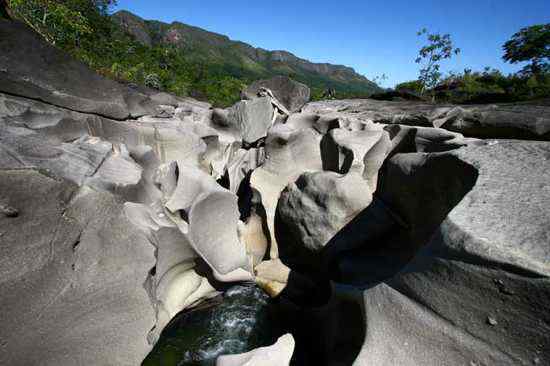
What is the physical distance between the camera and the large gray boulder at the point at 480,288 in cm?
128

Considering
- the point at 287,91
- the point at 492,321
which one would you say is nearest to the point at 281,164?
the point at 492,321

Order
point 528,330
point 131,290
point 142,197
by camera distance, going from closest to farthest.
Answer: point 528,330 → point 131,290 → point 142,197

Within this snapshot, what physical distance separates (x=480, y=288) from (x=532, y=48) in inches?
870

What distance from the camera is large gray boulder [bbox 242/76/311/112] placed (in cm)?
753

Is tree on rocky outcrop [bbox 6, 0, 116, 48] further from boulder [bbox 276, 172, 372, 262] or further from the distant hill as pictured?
the distant hill

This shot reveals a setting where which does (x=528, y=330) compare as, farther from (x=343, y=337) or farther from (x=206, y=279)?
(x=206, y=279)

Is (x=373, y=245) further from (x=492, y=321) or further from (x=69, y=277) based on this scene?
(x=69, y=277)

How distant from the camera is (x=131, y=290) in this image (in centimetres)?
230

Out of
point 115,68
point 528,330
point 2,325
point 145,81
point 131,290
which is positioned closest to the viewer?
point 528,330

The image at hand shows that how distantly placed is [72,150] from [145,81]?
67.8 ft

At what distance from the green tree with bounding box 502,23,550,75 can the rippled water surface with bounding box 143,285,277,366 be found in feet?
65.6

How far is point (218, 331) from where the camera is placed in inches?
132

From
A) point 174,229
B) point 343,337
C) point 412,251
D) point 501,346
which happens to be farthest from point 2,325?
point 412,251

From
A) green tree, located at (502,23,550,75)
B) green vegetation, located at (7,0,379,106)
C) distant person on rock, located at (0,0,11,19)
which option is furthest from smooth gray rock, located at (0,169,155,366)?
green tree, located at (502,23,550,75)
